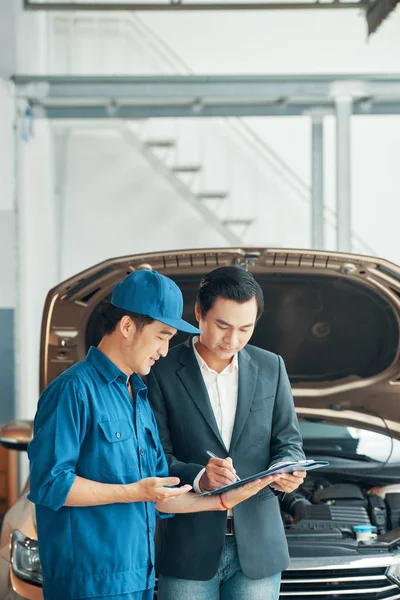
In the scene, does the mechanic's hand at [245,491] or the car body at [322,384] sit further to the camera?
the car body at [322,384]

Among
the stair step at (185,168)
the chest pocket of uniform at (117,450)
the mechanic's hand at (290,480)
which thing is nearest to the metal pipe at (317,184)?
the stair step at (185,168)

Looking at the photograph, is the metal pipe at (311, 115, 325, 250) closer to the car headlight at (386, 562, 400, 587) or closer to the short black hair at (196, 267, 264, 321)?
the car headlight at (386, 562, 400, 587)

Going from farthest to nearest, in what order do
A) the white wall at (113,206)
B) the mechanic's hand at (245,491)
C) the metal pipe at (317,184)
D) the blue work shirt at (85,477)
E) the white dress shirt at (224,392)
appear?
the white wall at (113,206) < the metal pipe at (317,184) < the white dress shirt at (224,392) < the mechanic's hand at (245,491) < the blue work shirt at (85,477)

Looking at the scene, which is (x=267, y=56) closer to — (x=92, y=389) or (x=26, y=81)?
(x=26, y=81)

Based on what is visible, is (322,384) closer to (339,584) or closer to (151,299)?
(339,584)

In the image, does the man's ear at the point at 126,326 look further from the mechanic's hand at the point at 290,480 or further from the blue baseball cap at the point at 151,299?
the mechanic's hand at the point at 290,480

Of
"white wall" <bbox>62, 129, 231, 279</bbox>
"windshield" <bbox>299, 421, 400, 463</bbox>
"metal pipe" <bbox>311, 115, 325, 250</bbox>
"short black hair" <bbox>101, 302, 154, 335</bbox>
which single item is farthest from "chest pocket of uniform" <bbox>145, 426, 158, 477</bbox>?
"white wall" <bbox>62, 129, 231, 279</bbox>

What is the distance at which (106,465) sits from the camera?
2.17 metres

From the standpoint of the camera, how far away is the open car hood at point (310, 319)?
11.2 feet

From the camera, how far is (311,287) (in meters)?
3.79

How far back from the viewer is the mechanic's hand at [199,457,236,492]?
7.91 feet

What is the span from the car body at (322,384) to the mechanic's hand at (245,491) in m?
0.69

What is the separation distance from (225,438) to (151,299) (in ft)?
1.91

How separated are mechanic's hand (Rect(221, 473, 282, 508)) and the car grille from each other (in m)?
0.69
